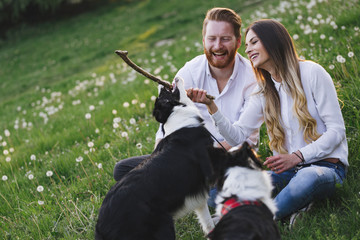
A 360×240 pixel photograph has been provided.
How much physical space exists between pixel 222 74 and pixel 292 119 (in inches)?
39.0

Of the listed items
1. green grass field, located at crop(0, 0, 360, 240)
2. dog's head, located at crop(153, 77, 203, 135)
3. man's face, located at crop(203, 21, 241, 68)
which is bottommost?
green grass field, located at crop(0, 0, 360, 240)

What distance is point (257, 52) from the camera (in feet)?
11.1

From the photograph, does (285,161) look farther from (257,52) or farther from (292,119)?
(257,52)

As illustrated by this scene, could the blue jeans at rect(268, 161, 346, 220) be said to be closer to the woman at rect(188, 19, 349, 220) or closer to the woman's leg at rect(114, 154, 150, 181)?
the woman at rect(188, 19, 349, 220)

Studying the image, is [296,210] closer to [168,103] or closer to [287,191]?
[287,191]

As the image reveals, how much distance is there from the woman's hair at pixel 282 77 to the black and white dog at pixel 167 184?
0.80 meters

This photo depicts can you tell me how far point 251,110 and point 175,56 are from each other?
544cm

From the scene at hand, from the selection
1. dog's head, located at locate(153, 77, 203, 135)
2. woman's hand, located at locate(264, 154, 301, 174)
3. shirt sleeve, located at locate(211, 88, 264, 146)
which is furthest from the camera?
shirt sleeve, located at locate(211, 88, 264, 146)

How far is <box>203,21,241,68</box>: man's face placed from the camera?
3.75 m

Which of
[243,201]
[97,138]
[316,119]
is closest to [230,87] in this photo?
[316,119]

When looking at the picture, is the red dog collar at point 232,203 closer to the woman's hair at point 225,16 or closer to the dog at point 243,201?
the dog at point 243,201

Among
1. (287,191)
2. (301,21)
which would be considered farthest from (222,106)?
(301,21)

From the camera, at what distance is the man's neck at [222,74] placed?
13.0ft

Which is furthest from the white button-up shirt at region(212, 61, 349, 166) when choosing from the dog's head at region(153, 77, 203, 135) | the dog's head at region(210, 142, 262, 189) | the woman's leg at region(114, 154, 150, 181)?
the woman's leg at region(114, 154, 150, 181)
